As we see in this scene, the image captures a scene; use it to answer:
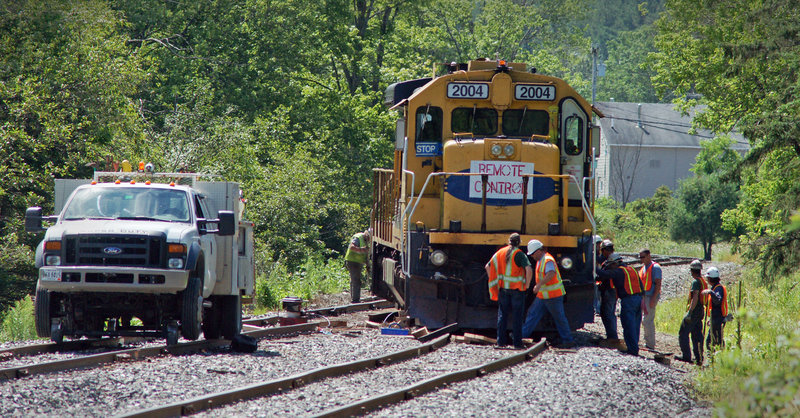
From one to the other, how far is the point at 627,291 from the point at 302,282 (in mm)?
10614

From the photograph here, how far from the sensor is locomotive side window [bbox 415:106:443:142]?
44.8 feet

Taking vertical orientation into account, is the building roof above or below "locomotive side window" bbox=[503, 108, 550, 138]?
above

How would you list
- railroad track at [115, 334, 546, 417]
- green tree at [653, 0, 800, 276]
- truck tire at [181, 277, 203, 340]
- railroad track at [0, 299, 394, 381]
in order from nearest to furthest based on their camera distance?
railroad track at [115, 334, 546, 417]
railroad track at [0, 299, 394, 381]
truck tire at [181, 277, 203, 340]
green tree at [653, 0, 800, 276]

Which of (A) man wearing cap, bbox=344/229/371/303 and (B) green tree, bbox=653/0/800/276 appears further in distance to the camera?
(A) man wearing cap, bbox=344/229/371/303

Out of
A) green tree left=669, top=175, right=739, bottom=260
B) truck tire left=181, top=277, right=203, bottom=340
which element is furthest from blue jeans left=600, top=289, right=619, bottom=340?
green tree left=669, top=175, right=739, bottom=260

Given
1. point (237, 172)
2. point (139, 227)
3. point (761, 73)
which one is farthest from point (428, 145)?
point (761, 73)

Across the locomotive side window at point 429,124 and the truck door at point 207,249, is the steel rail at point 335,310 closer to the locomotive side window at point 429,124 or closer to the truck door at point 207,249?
the truck door at point 207,249

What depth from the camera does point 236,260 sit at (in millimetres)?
12305

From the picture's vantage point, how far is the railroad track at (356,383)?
732 centimetres

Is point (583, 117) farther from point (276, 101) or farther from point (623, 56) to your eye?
point (623, 56)

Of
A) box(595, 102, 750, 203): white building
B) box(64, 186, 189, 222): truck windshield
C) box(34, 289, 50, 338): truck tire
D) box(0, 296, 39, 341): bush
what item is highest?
box(595, 102, 750, 203): white building

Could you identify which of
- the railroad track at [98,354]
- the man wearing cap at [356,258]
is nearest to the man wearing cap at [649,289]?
the railroad track at [98,354]

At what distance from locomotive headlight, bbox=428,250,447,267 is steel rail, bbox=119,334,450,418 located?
161 cm

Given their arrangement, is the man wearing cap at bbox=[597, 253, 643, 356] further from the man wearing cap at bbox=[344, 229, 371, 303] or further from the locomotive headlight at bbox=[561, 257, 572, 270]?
the man wearing cap at bbox=[344, 229, 371, 303]
